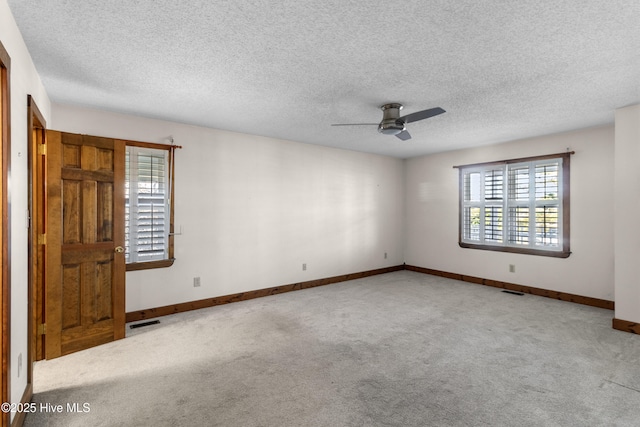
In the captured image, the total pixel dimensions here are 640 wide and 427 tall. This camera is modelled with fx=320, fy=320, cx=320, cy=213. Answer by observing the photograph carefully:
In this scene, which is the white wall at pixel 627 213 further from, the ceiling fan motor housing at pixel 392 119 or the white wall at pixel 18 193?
the white wall at pixel 18 193

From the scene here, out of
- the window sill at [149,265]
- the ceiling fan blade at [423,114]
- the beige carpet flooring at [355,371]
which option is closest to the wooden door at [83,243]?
the beige carpet flooring at [355,371]

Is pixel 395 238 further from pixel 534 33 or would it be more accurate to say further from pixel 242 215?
pixel 534 33

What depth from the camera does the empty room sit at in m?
2.09

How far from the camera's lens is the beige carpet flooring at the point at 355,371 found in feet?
7.09

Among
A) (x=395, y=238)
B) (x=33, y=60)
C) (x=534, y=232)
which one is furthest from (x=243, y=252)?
(x=534, y=232)

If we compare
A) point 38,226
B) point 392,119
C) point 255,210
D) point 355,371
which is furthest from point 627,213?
point 38,226

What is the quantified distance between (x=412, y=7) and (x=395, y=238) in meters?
5.71

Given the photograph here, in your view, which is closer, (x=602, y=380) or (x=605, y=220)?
(x=602, y=380)

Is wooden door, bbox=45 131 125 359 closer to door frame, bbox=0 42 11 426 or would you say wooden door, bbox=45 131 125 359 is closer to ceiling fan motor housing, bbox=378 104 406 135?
door frame, bbox=0 42 11 426

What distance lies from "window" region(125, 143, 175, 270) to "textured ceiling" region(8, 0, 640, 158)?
53 cm

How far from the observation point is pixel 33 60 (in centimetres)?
255

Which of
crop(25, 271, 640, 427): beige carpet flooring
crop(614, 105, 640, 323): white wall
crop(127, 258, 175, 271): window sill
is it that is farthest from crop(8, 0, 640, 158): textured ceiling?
crop(25, 271, 640, 427): beige carpet flooring

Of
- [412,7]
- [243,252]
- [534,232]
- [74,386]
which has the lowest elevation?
[74,386]

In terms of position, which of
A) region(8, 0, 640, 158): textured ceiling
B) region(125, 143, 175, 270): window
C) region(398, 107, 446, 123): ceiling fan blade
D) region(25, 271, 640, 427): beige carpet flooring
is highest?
region(8, 0, 640, 158): textured ceiling
